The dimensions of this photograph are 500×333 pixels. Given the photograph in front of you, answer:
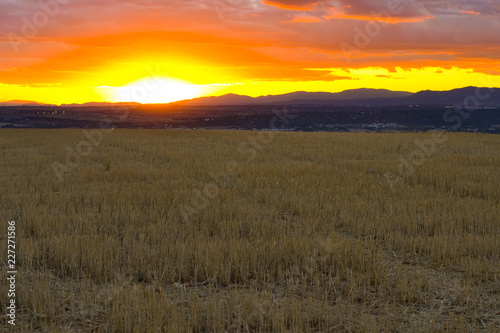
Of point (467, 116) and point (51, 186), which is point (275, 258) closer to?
point (51, 186)

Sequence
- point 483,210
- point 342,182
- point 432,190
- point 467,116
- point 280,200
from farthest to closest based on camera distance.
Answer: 1. point 467,116
2. point 342,182
3. point 432,190
4. point 280,200
5. point 483,210

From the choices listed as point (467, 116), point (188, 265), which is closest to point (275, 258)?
point (188, 265)

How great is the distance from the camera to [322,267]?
599cm

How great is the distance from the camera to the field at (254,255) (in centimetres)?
462

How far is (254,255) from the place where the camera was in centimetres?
611

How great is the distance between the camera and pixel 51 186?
12.3m

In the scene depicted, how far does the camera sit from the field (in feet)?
15.1

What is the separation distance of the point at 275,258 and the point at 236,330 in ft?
6.30

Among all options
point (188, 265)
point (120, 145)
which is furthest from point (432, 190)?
point (120, 145)

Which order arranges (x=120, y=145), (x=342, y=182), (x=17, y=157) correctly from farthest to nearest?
1. (x=120, y=145)
2. (x=17, y=157)
3. (x=342, y=182)

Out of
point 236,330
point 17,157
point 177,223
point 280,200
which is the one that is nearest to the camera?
point 236,330

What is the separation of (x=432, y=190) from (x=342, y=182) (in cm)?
250

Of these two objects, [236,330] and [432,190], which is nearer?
[236,330]

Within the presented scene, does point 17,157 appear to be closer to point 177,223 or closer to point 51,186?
point 51,186
